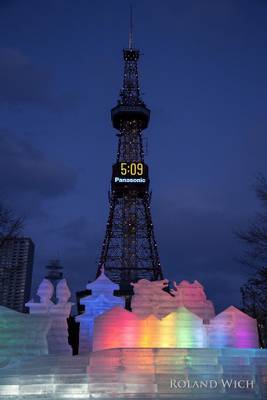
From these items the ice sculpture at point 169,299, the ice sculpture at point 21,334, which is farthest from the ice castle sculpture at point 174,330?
the ice sculpture at point 21,334

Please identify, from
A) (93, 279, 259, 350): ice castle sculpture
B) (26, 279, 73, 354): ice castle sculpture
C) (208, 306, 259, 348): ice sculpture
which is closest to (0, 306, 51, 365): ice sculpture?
(93, 279, 259, 350): ice castle sculpture

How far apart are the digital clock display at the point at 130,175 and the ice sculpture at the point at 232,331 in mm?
45410

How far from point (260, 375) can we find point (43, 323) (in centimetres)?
684

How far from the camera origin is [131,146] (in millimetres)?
64062

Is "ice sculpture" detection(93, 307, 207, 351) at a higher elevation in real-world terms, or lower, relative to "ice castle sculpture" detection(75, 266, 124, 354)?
lower

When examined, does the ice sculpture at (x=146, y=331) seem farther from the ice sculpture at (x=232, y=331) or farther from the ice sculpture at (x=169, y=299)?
the ice sculpture at (x=169, y=299)

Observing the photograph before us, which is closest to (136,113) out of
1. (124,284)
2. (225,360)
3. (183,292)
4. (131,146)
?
(131,146)

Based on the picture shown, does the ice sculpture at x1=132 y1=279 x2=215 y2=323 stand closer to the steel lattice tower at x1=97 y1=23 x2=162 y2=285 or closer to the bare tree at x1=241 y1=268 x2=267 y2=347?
the bare tree at x1=241 y1=268 x2=267 y2=347

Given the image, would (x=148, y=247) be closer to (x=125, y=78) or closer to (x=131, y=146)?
(x=131, y=146)

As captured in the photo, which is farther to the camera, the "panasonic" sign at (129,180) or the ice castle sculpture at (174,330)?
the "panasonic" sign at (129,180)

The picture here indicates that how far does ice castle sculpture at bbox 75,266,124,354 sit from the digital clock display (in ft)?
141

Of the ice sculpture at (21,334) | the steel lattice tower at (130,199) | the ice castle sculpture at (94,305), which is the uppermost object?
the steel lattice tower at (130,199)

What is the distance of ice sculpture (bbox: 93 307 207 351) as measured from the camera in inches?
554

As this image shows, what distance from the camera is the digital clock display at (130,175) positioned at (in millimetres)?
59812
